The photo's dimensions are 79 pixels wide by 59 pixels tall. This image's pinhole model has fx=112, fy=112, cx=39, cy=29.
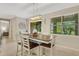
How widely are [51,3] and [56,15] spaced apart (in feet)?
0.72

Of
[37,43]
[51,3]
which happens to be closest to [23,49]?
[37,43]

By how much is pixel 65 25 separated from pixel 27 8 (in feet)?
2.30

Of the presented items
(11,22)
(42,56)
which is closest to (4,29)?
(11,22)

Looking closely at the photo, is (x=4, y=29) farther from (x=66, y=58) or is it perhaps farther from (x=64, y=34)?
(x=66, y=58)

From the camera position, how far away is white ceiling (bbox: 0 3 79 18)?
6.15 ft

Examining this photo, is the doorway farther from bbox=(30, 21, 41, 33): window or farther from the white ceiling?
bbox=(30, 21, 41, 33): window

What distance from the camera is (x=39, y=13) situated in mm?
1926

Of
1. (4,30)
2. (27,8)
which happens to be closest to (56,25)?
(27,8)

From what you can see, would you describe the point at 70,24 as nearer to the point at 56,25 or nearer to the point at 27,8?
the point at 56,25

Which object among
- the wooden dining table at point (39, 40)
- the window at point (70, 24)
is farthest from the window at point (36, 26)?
the window at point (70, 24)

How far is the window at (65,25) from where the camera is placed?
1.80 meters

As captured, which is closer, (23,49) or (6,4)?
(6,4)

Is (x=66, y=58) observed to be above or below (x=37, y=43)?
below

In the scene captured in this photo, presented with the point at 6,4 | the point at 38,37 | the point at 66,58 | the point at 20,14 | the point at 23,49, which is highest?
the point at 6,4
